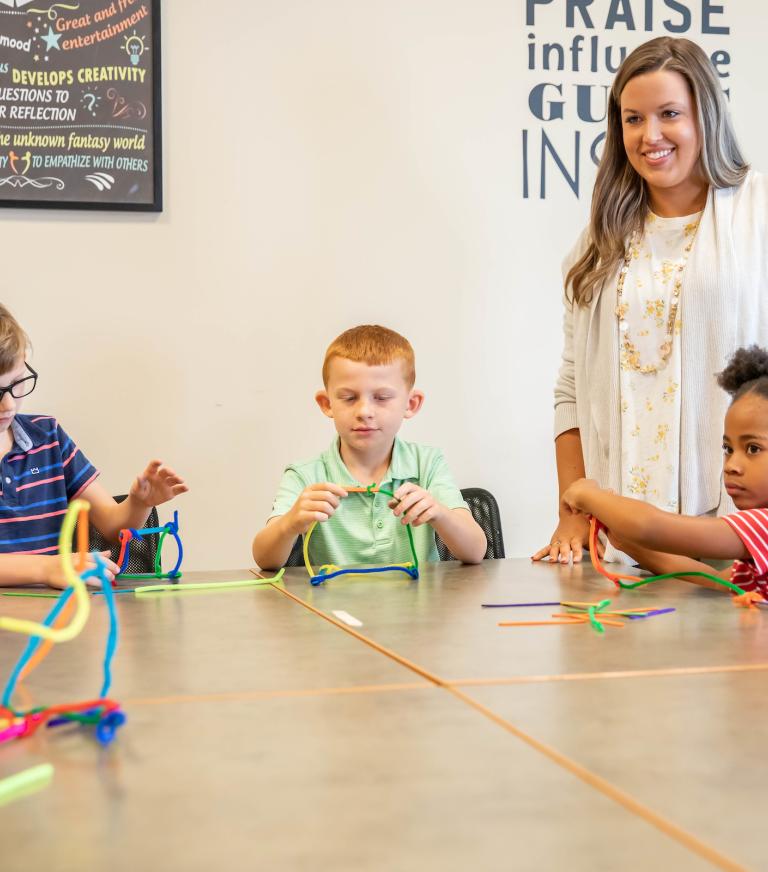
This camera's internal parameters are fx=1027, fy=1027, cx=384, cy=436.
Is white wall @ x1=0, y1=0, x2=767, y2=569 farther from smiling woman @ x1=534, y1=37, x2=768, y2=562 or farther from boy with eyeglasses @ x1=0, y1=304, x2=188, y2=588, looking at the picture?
smiling woman @ x1=534, y1=37, x2=768, y2=562

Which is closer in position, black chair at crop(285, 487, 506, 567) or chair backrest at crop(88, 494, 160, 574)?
chair backrest at crop(88, 494, 160, 574)

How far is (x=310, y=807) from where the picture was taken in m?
0.54

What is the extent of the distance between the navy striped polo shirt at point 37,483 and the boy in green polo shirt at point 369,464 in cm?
41

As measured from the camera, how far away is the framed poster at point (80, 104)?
233 centimetres

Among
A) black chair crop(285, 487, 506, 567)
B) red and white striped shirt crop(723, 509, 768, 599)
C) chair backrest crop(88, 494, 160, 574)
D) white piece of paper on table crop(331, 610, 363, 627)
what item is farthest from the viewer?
black chair crop(285, 487, 506, 567)

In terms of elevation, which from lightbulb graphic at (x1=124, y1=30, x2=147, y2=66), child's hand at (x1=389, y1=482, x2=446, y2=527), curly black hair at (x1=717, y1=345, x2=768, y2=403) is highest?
lightbulb graphic at (x1=124, y1=30, x2=147, y2=66)

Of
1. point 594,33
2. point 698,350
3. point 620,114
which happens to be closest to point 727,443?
point 698,350

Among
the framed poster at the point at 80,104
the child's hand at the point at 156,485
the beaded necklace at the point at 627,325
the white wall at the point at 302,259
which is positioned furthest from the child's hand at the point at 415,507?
the framed poster at the point at 80,104

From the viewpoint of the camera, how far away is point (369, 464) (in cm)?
199

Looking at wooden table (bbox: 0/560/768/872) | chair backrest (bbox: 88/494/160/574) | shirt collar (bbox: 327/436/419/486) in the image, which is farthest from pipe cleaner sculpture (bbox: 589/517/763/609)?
chair backrest (bbox: 88/494/160/574)

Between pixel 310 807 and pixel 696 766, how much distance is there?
23cm

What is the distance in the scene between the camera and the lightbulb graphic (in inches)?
93.4

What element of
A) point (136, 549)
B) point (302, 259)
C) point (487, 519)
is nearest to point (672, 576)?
point (487, 519)

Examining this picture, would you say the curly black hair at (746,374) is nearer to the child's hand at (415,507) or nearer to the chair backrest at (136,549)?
the child's hand at (415,507)
